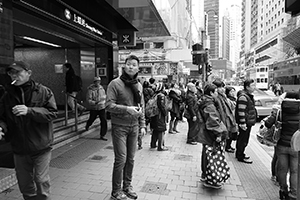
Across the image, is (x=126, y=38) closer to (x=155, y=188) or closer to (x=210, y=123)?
(x=210, y=123)

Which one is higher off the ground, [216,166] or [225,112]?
[225,112]

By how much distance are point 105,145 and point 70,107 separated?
3177 millimetres

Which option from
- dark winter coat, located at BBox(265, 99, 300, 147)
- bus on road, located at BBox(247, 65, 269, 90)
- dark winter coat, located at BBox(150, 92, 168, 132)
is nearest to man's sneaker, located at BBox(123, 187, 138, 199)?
dark winter coat, located at BBox(265, 99, 300, 147)

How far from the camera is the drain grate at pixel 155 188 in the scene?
13.6ft

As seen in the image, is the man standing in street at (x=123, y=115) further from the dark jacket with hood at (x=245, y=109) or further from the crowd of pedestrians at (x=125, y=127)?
the dark jacket with hood at (x=245, y=109)

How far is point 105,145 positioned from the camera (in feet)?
23.1

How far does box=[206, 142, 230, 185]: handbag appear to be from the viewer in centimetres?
408

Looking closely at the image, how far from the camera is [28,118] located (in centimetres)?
281

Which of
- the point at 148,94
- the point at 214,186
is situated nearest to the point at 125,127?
the point at 214,186

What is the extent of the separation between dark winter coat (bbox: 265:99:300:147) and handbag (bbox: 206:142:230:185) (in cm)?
93

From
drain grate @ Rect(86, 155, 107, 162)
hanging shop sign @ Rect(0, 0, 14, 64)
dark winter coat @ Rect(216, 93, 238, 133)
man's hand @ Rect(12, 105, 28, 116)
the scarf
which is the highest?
hanging shop sign @ Rect(0, 0, 14, 64)

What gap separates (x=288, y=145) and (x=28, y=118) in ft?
11.7

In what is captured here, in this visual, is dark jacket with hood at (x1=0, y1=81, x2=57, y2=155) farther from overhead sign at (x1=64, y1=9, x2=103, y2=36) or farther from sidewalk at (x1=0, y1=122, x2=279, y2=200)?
overhead sign at (x1=64, y1=9, x2=103, y2=36)

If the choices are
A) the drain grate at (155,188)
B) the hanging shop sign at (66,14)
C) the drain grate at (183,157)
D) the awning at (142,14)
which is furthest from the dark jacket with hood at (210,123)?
the hanging shop sign at (66,14)
